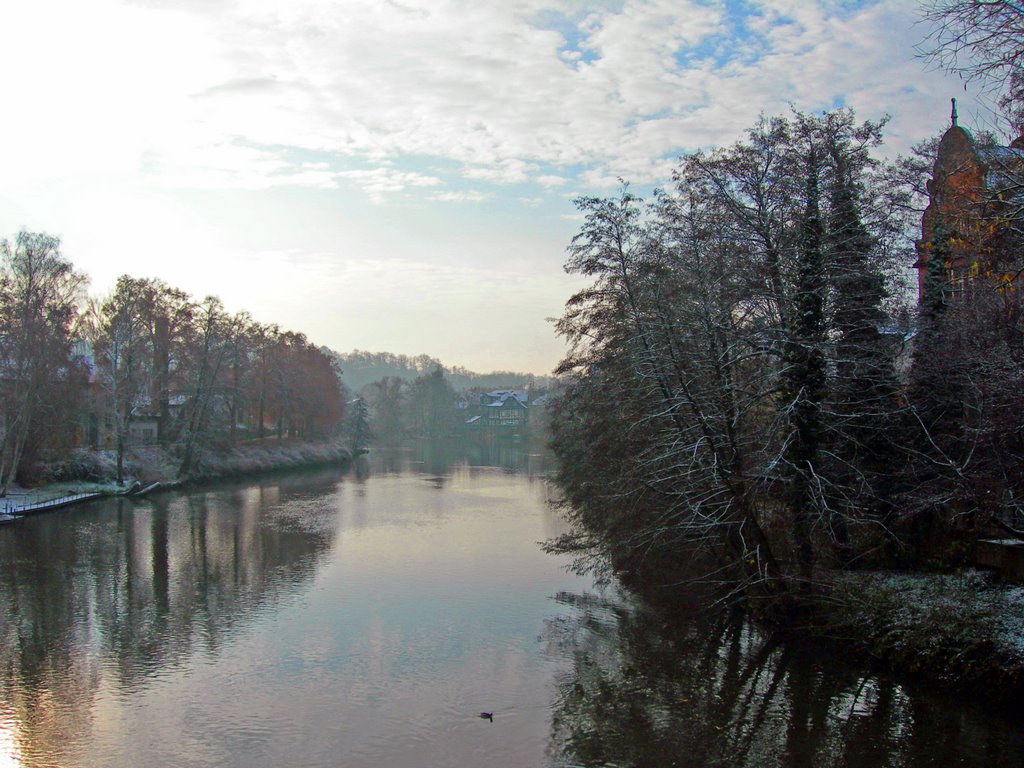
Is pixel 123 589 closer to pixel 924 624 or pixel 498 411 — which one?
pixel 924 624

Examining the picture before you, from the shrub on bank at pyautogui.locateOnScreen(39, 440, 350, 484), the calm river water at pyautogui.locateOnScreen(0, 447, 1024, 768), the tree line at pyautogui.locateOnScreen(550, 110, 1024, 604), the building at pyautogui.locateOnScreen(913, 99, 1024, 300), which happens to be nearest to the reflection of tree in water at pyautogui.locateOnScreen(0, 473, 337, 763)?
Answer: the calm river water at pyautogui.locateOnScreen(0, 447, 1024, 768)

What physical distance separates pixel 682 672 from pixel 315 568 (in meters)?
12.4

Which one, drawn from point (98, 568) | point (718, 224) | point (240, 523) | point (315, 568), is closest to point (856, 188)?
point (718, 224)

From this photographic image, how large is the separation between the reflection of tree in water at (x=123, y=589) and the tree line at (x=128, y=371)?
5.01m

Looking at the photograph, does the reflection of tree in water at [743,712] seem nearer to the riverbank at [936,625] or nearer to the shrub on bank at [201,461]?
the riverbank at [936,625]

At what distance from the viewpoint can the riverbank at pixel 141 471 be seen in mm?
33375

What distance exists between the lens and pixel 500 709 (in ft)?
41.1

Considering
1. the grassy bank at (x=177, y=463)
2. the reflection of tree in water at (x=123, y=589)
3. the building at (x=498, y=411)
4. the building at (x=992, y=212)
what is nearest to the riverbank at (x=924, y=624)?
the building at (x=992, y=212)

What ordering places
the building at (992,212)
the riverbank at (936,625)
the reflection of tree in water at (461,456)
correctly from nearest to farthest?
the building at (992,212), the riverbank at (936,625), the reflection of tree in water at (461,456)

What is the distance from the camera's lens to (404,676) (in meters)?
13.9

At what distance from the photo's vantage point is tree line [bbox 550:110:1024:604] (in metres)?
15.2

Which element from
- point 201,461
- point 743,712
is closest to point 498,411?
point 201,461

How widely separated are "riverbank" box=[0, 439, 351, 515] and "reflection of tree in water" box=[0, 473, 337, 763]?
1.93 meters

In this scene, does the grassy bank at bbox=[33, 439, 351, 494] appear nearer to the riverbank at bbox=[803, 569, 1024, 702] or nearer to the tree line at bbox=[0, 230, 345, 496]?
the tree line at bbox=[0, 230, 345, 496]
